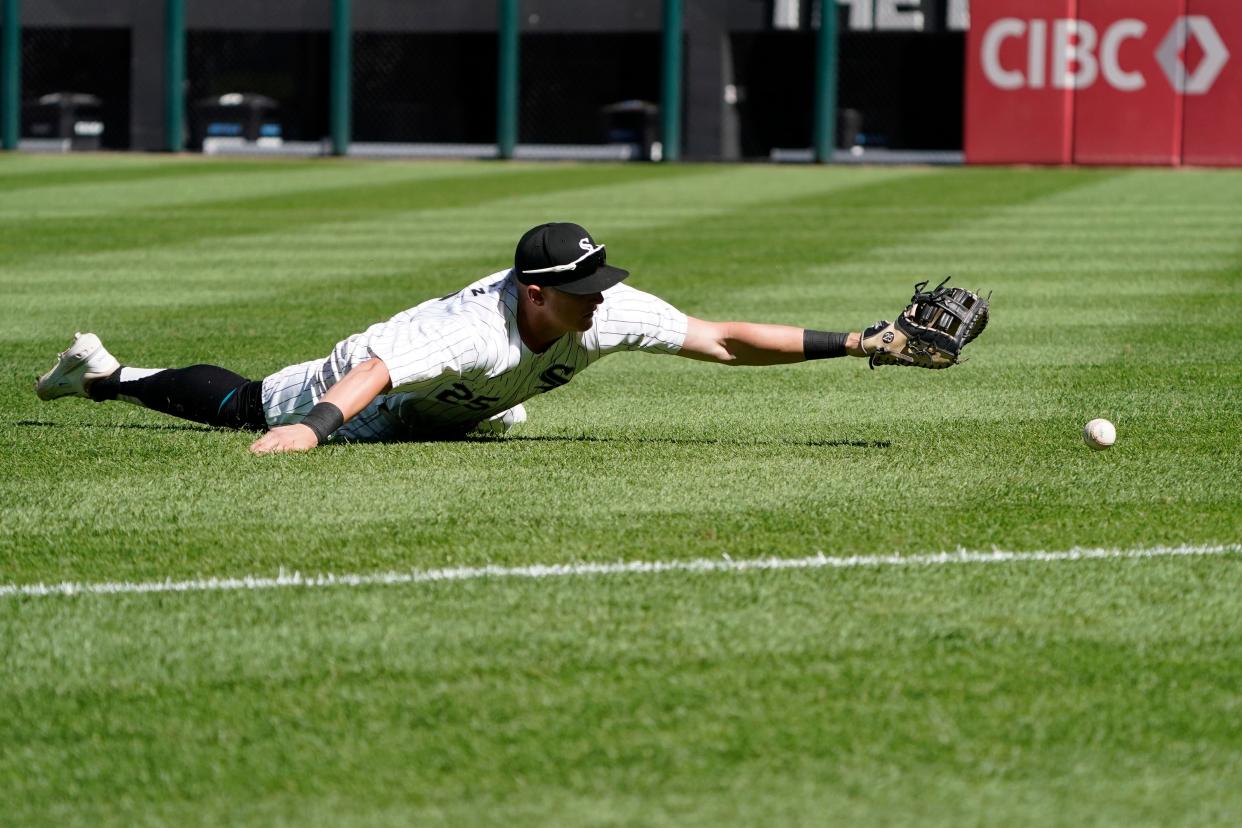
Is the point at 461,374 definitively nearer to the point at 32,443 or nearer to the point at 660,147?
the point at 32,443

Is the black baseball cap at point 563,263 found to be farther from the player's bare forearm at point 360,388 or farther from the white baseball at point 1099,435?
the white baseball at point 1099,435

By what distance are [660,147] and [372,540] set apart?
81.7ft

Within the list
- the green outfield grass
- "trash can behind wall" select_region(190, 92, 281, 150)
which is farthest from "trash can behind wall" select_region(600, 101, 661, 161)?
the green outfield grass

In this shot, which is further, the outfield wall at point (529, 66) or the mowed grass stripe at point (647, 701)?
the outfield wall at point (529, 66)

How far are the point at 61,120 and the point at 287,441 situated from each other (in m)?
26.2

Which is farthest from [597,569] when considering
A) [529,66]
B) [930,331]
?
[529,66]

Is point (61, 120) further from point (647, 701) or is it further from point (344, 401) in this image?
point (647, 701)

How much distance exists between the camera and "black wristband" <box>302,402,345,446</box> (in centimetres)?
551

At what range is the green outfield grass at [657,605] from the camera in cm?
316

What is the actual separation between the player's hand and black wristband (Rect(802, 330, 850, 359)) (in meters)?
1.72

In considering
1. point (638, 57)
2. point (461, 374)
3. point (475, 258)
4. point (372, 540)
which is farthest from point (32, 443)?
point (638, 57)

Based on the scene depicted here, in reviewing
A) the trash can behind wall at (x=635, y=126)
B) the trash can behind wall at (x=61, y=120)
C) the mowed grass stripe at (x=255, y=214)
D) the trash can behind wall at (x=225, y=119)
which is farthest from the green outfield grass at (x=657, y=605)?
the trash can behind wall at (x=61, y=120)

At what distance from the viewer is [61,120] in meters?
30.0

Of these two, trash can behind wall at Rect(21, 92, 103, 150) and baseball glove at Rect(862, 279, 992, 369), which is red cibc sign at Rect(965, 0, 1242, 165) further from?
baseball glove at Rect(862, 279, 992, 369)
